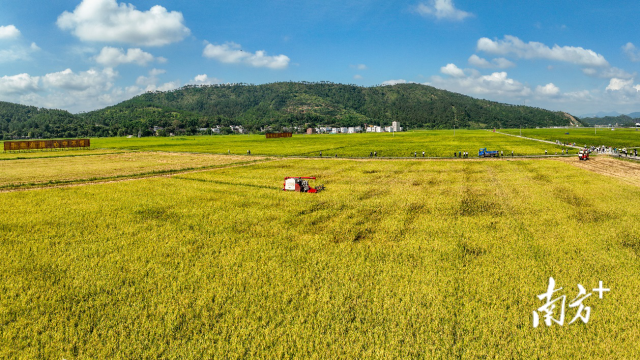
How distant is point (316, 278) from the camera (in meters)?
12.0

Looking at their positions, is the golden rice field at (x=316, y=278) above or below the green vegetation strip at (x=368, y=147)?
below

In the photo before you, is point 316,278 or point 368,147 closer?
point 316,278

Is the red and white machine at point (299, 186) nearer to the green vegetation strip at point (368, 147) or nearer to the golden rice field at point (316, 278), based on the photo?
the golden rice field at point (316, 278)

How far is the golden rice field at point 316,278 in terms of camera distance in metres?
8.59

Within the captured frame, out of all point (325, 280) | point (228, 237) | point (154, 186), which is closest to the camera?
point (325, 280)

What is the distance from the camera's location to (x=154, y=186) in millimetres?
34906

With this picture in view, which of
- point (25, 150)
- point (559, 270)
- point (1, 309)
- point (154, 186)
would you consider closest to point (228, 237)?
point (1, 309)

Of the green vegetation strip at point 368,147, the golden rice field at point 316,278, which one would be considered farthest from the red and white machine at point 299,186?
the green vegetation strip at point 368,147

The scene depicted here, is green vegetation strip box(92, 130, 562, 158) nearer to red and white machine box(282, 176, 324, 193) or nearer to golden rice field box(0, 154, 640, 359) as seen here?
red and white machine box(282, 176, 324, 193)

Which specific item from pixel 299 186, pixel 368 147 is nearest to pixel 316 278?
pixel 299 186

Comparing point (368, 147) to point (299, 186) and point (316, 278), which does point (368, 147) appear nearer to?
point (299, 186)

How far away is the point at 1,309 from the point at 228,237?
28.7ft

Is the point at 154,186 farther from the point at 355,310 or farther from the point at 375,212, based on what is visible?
the point at 355,310

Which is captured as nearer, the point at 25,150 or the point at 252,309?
the point at 252,309
